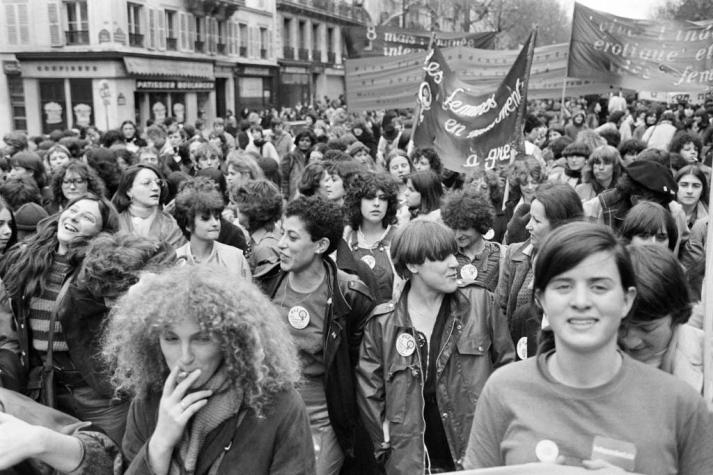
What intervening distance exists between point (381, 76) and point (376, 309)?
27.7 feet

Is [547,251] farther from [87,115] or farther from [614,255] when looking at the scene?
[87,115]

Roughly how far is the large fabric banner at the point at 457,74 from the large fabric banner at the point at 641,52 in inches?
28.8

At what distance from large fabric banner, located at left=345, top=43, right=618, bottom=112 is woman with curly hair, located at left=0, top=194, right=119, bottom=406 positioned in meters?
6.48

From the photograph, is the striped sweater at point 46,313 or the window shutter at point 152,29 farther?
the window shutter at point 152,29

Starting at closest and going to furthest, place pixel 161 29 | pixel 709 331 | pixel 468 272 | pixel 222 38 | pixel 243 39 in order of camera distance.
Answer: pixel 709 331 < pixel 468 272 < pixel 161 29 < pixel 222 38 < pixel 243 39

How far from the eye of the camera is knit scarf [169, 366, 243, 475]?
7.69 ft

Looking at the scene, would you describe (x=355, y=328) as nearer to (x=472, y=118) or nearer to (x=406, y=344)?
(x=406, y=344)

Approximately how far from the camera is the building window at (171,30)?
3384 cm

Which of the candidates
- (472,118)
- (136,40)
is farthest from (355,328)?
(136,40)

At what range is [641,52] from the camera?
10.7 meters

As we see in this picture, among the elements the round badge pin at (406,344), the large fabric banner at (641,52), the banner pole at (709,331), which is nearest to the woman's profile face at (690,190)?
the round badge pin at (406,344)

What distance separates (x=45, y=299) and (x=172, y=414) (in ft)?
6.35

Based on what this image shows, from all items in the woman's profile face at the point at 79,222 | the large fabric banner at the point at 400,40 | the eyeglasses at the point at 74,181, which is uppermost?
the large fabric banner at the point at 400,40

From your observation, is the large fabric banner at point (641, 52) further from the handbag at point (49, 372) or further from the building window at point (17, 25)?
the building window at point (17, 25)
